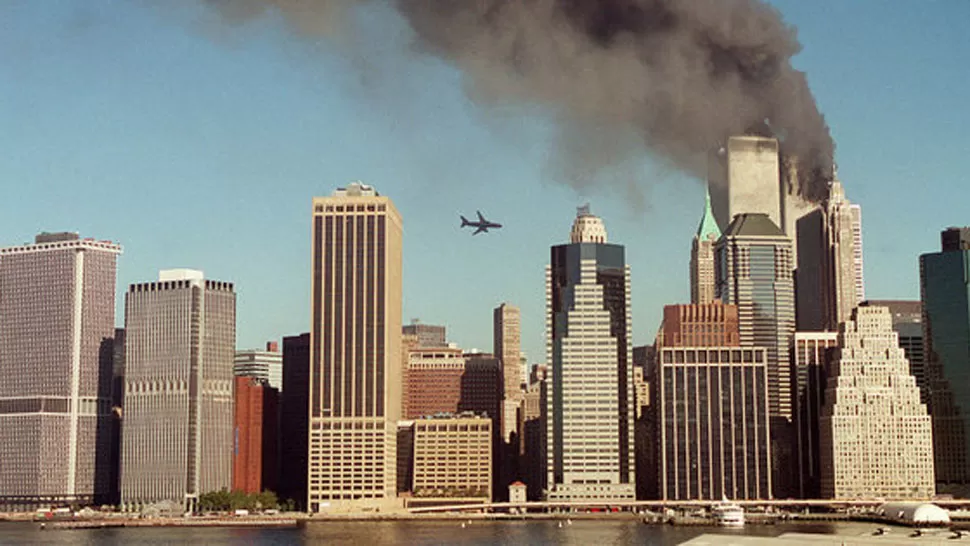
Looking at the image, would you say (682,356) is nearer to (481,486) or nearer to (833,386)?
(833,386)

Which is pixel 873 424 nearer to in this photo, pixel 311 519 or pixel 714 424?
pixel 714 424

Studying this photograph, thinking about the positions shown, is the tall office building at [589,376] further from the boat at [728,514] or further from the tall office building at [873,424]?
the tall office building at [873,424]

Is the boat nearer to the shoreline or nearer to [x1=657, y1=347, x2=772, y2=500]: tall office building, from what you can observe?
the shoreline

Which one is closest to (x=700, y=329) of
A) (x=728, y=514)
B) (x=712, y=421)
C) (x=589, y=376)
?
(x=712, y=421)

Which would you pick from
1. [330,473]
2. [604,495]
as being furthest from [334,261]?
[604,495]

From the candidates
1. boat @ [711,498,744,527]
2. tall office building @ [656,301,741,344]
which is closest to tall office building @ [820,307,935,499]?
tall office building @ [656,301,741,344]

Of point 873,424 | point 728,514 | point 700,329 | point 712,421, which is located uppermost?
point 700,329
